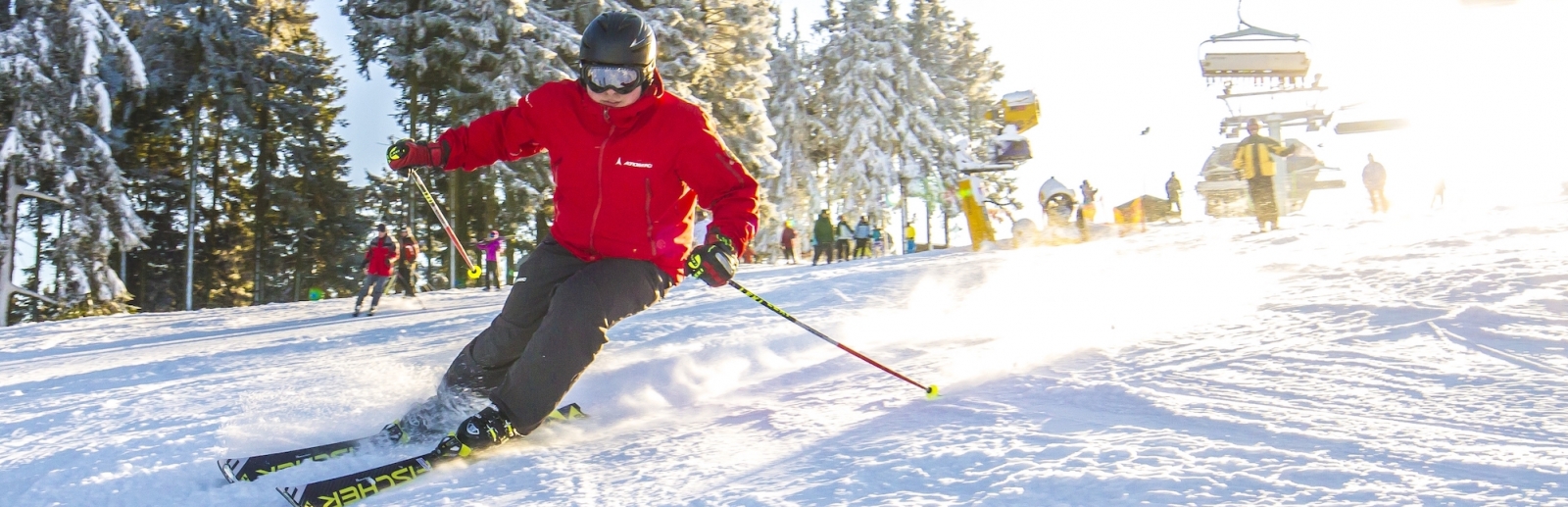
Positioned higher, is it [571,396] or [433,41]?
[433,41]

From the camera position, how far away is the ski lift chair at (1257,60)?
110ft

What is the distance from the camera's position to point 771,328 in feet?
22.0

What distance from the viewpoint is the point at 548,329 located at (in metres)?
3.16

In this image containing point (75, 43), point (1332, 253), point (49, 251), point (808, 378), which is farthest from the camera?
point (49, 251)

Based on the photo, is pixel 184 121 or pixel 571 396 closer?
pixel 571 396

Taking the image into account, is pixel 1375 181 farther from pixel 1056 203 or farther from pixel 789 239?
pixel 789 239

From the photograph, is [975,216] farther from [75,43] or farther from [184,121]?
[184,121]

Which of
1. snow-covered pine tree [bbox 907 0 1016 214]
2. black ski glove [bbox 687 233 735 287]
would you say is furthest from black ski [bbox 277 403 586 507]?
snow-covered pine tree [bbox 907 0 1016 214]

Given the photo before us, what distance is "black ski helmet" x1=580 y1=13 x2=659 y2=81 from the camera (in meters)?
3.18

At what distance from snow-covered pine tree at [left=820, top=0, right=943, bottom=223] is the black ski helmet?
26.8 m

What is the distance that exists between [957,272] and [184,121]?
2049 centimetres

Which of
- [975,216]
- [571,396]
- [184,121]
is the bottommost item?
[571,396]

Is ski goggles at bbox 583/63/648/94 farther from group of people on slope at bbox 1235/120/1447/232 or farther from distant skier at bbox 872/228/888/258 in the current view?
distant skier at bbox 872/228/888/258

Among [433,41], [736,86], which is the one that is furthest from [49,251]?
[736,86]
